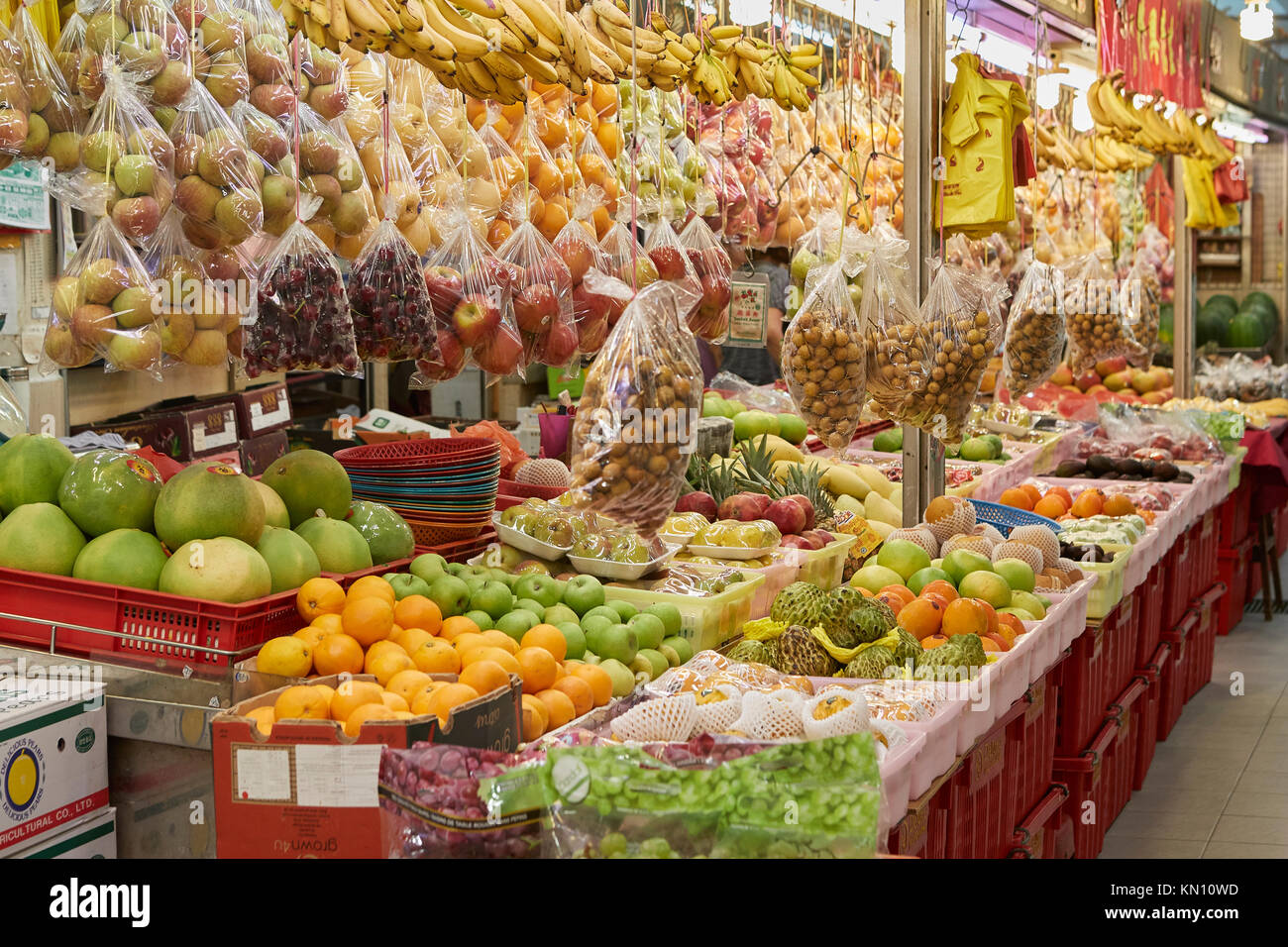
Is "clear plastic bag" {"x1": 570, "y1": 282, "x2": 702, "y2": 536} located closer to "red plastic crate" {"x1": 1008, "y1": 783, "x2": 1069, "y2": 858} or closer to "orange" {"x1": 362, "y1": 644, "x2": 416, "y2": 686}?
"orange" {"x1": 362, "y1": 644, "x2": 416, "y2": 686}

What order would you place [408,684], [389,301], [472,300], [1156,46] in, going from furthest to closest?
1. [1156,46]
2. [472,300]
3. [389,301]
4. [408,684]

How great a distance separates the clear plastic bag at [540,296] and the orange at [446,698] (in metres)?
1.10

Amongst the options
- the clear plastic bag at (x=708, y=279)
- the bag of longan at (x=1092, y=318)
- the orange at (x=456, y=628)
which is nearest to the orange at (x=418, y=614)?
the orange at (x=456, y=628)

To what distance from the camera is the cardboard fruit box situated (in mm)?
2068

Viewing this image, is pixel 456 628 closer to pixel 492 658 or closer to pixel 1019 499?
pixel 492 658

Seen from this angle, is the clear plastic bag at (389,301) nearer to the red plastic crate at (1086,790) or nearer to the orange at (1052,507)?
the red plastic crate at (1086,790)

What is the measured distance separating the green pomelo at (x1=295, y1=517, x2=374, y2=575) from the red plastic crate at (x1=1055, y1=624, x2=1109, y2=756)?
7.46 ft

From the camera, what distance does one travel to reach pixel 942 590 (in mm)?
3367

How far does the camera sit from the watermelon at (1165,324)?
961 cm

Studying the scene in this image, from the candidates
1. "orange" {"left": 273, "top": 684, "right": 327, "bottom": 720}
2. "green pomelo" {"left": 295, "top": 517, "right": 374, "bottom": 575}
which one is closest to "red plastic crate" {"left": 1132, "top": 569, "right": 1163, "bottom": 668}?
"green pomelo" {"left": 295, "top": 517, "right": 374, "bottom": 575}

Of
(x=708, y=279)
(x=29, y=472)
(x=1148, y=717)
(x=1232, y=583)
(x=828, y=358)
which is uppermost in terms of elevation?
(x=708, y=279)

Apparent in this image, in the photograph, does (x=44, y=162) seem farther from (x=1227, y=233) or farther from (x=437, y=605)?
(x=1227, y=233)

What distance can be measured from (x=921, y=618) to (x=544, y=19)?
1.62 m

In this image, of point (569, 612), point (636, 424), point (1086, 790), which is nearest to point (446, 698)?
point (636, 424)
